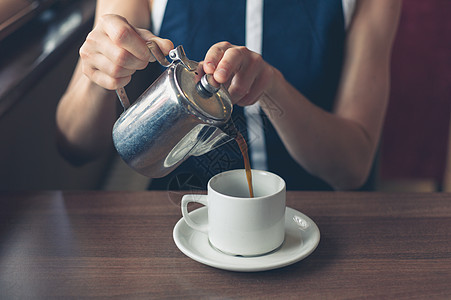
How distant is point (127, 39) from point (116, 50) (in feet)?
0.08

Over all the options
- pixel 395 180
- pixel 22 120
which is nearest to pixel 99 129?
pixel 22 120

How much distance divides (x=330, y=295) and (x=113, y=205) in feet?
1.13

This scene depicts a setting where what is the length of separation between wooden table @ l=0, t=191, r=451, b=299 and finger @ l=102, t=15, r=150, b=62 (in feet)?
0.69

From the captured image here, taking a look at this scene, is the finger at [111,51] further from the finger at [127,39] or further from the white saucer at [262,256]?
the white saucer at [262,256]

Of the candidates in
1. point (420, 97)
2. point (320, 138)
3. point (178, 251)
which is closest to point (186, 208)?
point (178, 251)

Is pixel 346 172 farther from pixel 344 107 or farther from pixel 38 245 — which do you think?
pixel 38 245

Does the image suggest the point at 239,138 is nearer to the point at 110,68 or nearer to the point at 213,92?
the point at 213,92

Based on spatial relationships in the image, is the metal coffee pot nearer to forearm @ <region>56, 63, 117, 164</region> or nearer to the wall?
forearm @ <region>56, 63, 117, 164</region>

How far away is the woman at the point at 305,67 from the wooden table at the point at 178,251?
0.21 metres

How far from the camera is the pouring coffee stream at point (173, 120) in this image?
44cm

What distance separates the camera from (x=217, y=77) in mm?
462

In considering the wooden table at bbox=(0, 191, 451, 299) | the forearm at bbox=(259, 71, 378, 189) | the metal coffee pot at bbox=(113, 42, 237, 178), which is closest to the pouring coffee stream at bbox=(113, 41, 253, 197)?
the metal coffee pot at bbox=(113, 42, 237, 178)

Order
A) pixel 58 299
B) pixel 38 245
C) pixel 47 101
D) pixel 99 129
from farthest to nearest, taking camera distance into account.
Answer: pixel 47 101 → pixel 99 129 → pixel 38 245 → pixel 58 299

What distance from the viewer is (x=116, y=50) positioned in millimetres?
519
